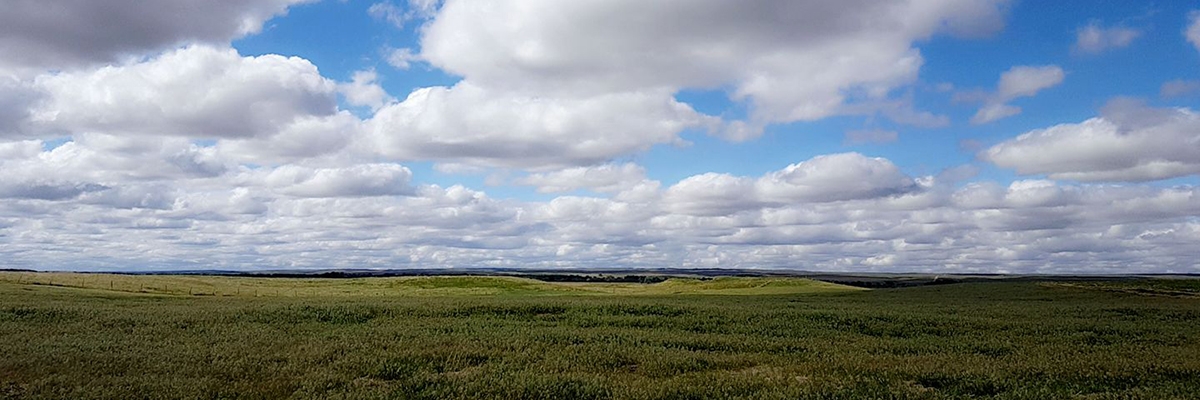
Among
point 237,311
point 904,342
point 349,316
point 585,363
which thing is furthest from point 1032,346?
point 237,311

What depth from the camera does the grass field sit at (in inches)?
547

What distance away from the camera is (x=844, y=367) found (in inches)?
666

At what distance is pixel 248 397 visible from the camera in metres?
13.0

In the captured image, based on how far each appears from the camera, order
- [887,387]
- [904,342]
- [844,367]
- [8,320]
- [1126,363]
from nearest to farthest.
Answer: [887,387] < [844,367] < [1126,363] < [904,342] < [8,320]

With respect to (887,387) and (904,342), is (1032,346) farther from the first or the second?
(887,387)

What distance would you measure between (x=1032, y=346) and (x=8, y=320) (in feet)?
106

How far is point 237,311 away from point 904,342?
24.7m

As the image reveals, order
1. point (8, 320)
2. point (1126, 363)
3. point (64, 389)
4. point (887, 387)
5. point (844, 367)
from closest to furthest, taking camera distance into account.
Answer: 1. point (64, 389)
2. point (887, 387)
3. point (844, 367)
4. point (1126, 363)
5. point (8, 320)

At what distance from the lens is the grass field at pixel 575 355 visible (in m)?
13.9

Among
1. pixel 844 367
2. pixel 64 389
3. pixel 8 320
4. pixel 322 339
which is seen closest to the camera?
pixel 64 389

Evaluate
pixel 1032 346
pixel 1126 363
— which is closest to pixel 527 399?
pixel 1126 363

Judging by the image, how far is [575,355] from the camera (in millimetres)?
18578

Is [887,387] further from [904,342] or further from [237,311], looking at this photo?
[237,311]

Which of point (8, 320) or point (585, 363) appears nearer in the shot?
point (585, 363)
